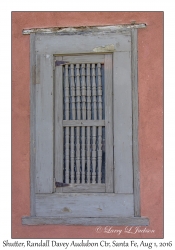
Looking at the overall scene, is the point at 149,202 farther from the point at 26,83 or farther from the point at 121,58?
the point at 26,83

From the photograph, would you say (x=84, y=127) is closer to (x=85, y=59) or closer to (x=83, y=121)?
(x=83, y=121)

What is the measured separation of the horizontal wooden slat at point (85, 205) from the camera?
3.24 m

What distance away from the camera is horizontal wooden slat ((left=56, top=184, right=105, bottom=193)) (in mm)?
3307

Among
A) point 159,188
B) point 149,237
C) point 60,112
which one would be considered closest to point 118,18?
point 60,112

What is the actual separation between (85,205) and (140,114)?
1065 mm

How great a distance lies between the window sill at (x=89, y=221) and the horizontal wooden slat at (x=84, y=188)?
0.27 metres

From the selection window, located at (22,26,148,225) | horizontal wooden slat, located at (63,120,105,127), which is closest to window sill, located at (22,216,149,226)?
window, located at (22,26,148,225)

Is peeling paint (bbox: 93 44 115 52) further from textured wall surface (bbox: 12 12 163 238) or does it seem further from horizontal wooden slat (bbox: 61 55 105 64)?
textured wall surface (bbox: 12 12 163 238)

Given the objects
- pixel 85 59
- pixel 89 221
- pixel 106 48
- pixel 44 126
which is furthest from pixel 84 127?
pixel 89 221

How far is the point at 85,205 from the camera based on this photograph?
327 centimetres

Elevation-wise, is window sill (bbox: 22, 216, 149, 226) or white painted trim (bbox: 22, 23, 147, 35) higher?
white painted trim (bbox: 22, 23, 147, 35)

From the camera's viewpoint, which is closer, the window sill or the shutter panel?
the window sill

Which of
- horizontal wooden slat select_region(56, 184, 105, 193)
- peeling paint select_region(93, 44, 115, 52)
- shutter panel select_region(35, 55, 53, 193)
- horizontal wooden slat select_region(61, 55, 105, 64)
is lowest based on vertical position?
horizontal wooden slat select_region(56, 184, 105, 193)

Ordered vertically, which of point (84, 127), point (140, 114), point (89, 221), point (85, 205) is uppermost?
point (140, 114)
